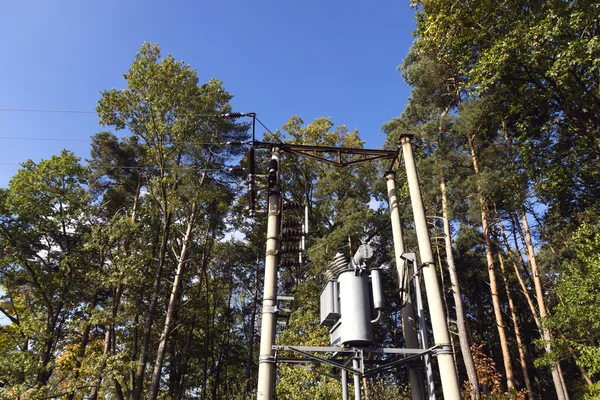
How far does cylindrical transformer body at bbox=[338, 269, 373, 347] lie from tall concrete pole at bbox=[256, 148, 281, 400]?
1.00 metres

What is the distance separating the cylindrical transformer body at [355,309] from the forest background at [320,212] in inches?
55.4

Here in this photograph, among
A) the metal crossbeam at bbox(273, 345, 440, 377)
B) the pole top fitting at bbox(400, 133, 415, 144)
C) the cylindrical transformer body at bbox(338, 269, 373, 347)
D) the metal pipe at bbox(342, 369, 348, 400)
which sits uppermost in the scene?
the pole top fitting at bbox(400, 133, 415, 144)

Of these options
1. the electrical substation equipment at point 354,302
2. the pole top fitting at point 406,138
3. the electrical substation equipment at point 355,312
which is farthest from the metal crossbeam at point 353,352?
the pole top fitting at point 406,138

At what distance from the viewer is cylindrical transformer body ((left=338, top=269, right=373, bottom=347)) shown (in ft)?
16.9

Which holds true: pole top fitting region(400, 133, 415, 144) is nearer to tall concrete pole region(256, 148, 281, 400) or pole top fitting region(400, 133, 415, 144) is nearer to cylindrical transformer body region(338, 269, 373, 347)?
tall concrete pole region(256, 148, 281, 400)

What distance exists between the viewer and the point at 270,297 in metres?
5.41

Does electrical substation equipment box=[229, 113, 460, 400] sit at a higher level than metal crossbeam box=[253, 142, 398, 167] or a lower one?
lower

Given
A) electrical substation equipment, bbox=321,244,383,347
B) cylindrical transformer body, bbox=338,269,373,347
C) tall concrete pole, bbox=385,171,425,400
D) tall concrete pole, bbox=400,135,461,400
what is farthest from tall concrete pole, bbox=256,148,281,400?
tall concrete pole, bbox=400,135,461,400

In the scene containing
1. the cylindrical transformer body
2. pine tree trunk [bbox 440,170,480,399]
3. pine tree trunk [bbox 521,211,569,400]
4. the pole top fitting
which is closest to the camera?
the cylindrical transformer body

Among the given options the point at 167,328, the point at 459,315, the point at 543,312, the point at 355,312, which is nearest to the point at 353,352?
the point at 355,312

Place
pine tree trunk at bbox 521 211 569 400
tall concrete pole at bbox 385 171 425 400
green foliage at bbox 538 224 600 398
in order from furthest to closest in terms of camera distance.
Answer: pine tree trunk at bbox 521 211 569 400 → green foliage at bbox 538 224 600 398 → tall concrete pole at bbox 385 171 425 400

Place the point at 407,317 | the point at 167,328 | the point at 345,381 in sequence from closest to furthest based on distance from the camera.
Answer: the point at 345,381, the point at 407,317, the point at 167,328

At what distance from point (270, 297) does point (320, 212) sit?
14878 mm

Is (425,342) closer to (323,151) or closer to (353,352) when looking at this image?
(353,352)
